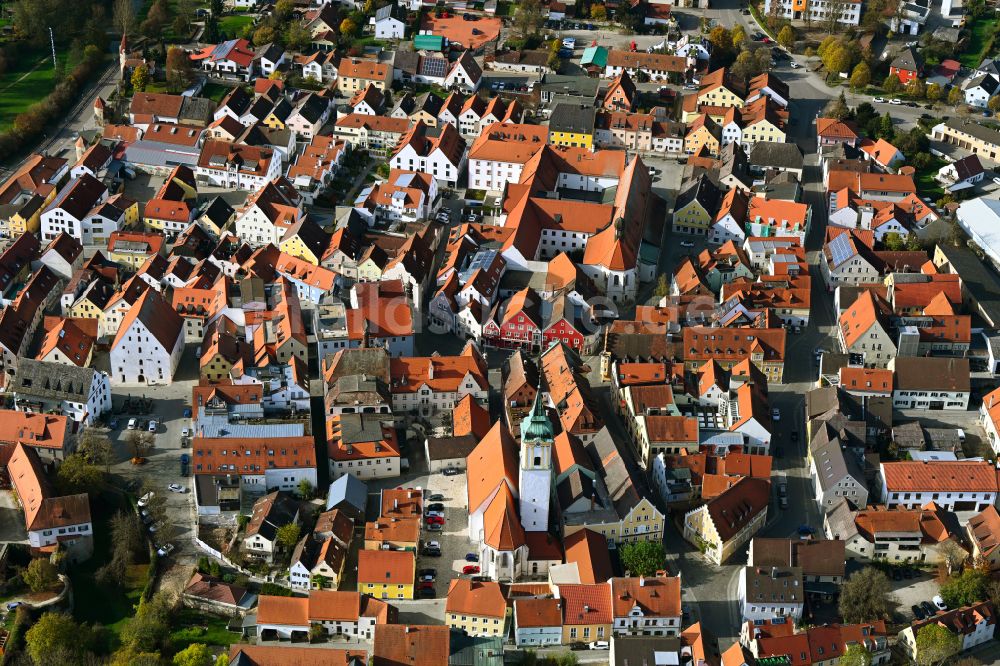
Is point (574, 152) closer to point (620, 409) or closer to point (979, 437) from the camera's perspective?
point (620, 409)

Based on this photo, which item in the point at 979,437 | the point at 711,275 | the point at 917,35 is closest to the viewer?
the point at 979,437

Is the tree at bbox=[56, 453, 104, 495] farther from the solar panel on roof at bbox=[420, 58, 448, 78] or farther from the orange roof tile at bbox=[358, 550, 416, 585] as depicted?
the solar panel on roof at bbox=[420, 58, 448, 78]

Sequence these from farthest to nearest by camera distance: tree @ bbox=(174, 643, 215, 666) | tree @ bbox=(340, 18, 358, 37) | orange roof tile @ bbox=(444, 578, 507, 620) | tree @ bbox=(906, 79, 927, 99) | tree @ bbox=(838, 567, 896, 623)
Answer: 1. tree @ bbox=(340, 18, 358, 37)
2. tree @ bbox=(906, 79, 927, 99)
3. tree @ bbox=(838, 567, 896, 623)
4. orange roof tile @ bbox=(444, 578, 507, 620)
5. tree @ bbox=(174, 643, 215, 666)

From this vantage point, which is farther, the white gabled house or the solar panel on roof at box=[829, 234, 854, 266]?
the solar panel on roof at box=[829, 234, 854, 266]

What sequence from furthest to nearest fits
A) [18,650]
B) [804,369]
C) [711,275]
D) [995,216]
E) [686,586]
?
1. [995,216]
2. [711,275]
3. [804,369]
4. [686,586]
5. [18,650]

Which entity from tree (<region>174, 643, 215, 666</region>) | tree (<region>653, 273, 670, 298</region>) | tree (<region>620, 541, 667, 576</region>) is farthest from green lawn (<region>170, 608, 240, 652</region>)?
tree (<region>653, 273, 670, 298</region>)

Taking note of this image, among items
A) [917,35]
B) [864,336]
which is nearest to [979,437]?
[864,336]
